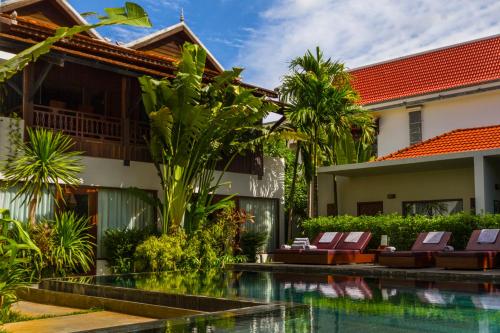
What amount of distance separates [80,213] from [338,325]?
1103cm

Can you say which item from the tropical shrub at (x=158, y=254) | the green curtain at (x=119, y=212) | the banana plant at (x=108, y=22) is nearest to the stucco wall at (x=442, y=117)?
the green curtain at (x=119, y=212)

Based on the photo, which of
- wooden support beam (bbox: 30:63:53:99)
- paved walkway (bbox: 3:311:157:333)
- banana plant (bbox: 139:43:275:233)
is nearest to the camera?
paved walkway (bbox: 3:311:157:333)

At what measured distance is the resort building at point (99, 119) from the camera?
14.4 metres

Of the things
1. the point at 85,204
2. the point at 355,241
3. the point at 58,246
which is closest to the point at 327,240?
the point at 355,241

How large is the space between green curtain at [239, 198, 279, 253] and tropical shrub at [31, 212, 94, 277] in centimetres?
681

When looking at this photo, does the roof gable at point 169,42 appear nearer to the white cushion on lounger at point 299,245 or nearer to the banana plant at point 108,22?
the white cushion on lounger at point 299,245

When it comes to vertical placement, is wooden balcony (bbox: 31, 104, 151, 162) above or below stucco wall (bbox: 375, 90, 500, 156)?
below

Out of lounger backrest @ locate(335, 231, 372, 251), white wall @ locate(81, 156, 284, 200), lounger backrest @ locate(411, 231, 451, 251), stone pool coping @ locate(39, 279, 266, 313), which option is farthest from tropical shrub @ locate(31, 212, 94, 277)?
lounger backrest @ locate(411, 231, 451, 251)

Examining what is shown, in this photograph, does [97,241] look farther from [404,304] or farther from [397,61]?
[397,61]

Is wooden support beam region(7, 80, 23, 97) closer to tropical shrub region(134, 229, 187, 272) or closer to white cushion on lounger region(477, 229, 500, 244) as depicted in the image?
tropical shrub region(134, 229, 187, 272)

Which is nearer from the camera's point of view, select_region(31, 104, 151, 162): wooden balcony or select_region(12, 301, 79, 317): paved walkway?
select_region(12, 301, 79, 317): paved walkway

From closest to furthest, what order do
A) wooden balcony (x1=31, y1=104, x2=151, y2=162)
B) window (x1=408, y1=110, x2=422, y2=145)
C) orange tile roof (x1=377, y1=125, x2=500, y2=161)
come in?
1. wooden balcony (x1=31, y1=104, x2=151, y2=162)
2. orange tile roof (x1=377, y1=125, x2=500, y2=161)
3. window (x1=408, y1=110, x2=422, y2=145)

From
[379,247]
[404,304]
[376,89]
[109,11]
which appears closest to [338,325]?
[404,304]

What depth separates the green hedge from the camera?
51.6 ft
